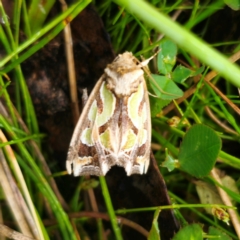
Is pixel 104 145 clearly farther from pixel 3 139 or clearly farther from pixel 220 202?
pixel 220 202

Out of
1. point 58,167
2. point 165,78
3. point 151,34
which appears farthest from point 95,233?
point 151,34

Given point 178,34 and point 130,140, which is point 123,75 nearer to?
point 130,140

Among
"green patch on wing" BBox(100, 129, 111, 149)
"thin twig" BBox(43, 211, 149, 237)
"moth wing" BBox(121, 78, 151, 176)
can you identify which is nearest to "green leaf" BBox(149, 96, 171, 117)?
"moth wing" BBox(121, 78, 151, 176)

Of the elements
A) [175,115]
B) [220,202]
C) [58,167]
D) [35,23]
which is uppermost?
[35,23]

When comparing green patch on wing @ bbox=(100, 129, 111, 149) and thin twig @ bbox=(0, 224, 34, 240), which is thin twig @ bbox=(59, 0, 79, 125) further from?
thin twig @ bbox=(0, 224, 34, 240)

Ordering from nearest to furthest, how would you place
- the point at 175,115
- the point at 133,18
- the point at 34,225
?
the point at 34,225, the point at 133,18, the point at 175,115

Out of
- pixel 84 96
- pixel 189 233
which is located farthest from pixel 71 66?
pixel 189 233
